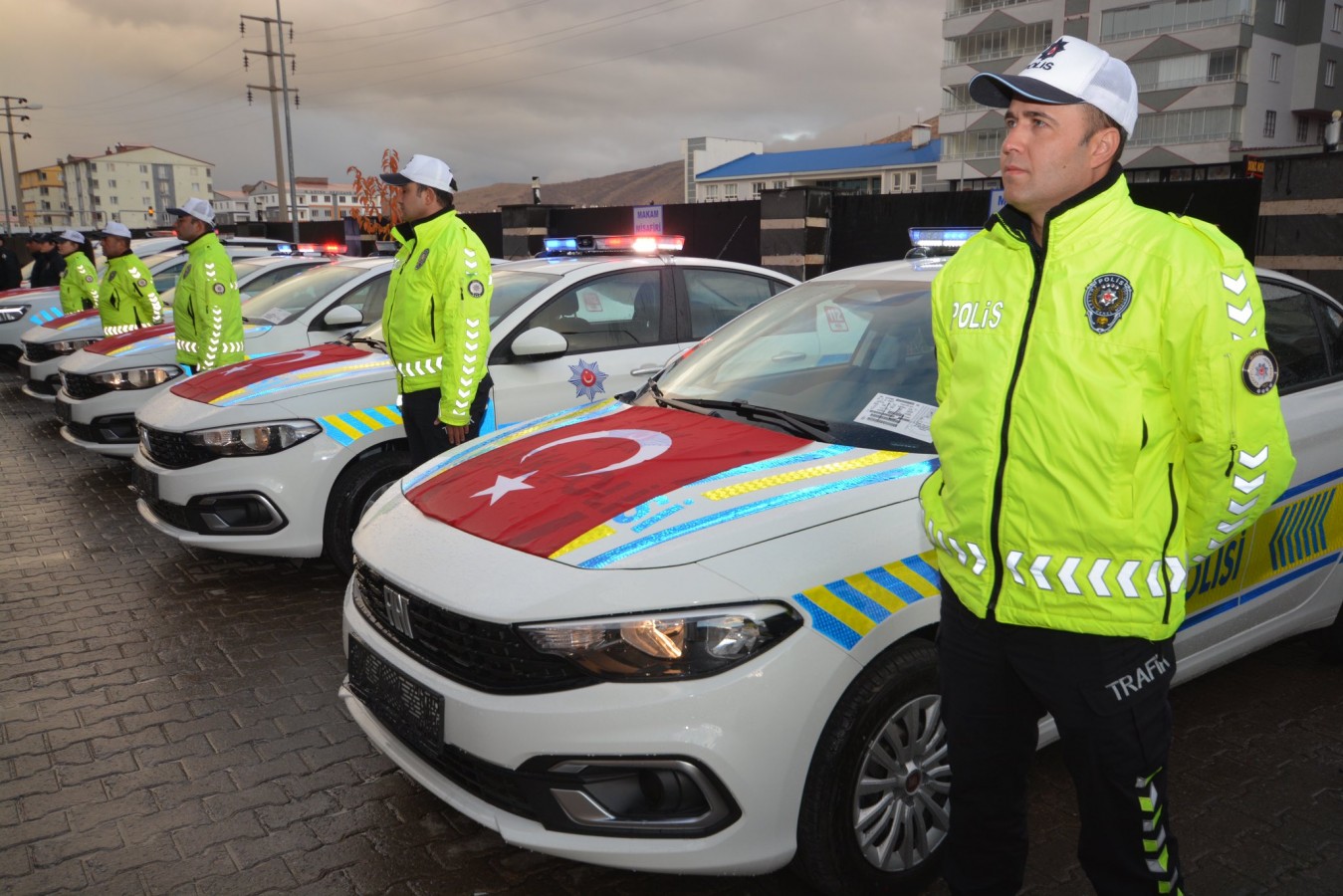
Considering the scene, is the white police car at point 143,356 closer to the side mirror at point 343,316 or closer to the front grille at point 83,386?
the front grille at point 83,386

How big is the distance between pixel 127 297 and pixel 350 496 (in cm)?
504

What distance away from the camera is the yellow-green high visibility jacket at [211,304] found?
6723 millimetres

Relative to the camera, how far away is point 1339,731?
372cm

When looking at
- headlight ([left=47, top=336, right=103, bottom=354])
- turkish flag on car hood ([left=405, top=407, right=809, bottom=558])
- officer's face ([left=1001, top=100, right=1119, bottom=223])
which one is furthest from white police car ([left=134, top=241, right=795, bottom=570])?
headlight ([left=47, top=336, right=103, bottom=354])

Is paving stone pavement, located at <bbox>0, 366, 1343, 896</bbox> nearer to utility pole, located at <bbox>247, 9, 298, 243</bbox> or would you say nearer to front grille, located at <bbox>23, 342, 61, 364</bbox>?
front grille, located at <bbox>23, 342, 61, 364</bbox>

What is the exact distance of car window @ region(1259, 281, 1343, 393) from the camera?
11.6 feet

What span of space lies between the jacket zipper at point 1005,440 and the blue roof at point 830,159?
76.4m

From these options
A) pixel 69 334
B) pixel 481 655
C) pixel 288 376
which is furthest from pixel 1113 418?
pixel 69 334

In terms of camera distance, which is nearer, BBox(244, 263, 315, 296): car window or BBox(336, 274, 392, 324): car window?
BBox(336, 274, 392, 324): car window

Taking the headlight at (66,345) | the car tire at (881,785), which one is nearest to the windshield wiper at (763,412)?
the car tire at (881,785)

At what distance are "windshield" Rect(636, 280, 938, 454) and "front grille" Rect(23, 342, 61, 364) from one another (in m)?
8.66

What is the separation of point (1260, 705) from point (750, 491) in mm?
2525

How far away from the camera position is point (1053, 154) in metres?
1.95

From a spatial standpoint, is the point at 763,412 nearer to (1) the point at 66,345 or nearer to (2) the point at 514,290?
(2) the point at 514,290
